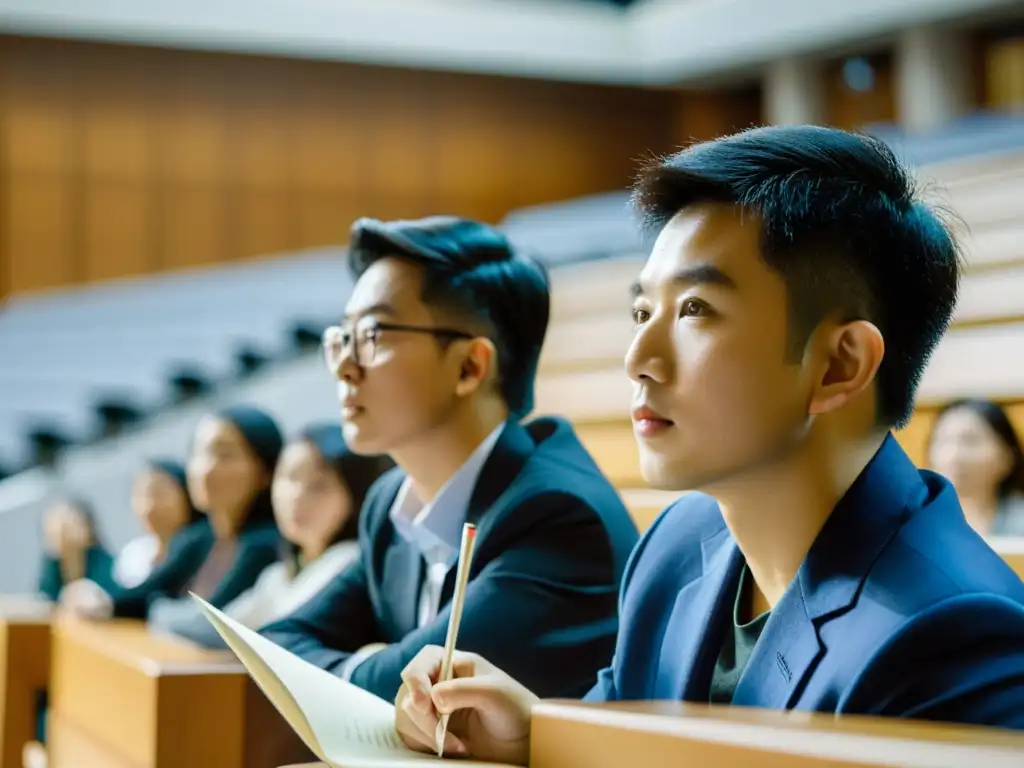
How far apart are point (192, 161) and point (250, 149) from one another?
166 mm

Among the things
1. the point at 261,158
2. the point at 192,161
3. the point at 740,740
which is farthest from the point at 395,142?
the point at 740,740

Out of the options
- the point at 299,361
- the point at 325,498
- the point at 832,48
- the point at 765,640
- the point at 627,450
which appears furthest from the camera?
the point at 832,48

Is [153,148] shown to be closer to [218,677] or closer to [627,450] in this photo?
[627,450]

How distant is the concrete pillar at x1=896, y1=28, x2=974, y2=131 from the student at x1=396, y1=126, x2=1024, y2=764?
114 inches

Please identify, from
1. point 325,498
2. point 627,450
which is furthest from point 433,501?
point 627,450

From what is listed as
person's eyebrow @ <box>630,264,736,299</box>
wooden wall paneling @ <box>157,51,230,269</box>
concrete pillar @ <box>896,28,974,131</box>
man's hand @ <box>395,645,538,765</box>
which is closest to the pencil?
man's hand @ <box>395,645,538,765</box>

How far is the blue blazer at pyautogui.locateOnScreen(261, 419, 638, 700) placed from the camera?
0.59 meters

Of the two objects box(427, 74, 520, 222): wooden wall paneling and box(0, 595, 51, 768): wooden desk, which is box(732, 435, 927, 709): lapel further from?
box(427, 74, 520, 222): wooden wall paneling

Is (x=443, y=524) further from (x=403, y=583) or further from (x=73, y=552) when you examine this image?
(x=73, y=552)

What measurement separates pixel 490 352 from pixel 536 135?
134 inches

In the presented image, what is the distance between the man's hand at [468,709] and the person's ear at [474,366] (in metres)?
0.24

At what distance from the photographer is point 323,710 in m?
0.43

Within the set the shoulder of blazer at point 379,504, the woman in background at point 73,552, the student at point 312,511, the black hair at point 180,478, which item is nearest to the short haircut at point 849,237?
the shoulder of blazer at point 379,504

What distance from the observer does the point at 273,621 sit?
0.71 m
